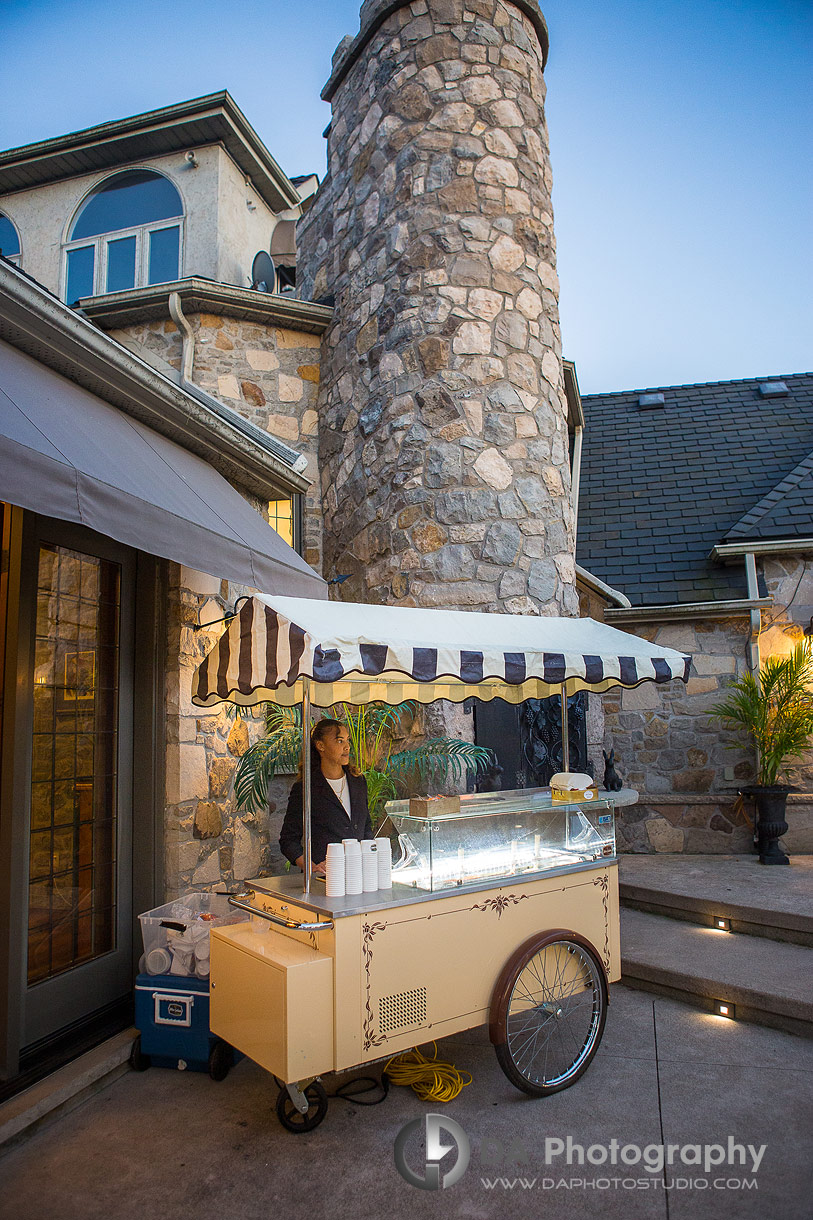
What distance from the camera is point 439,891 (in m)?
3.58

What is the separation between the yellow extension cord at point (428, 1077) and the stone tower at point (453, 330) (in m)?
3.94

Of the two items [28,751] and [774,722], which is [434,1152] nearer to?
[28,751]

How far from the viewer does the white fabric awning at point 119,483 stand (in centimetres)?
322

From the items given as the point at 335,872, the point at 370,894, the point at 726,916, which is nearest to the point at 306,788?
the point at 335,872

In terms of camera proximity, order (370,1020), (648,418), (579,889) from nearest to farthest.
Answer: (370,1020)
(579,889)
(648,418)

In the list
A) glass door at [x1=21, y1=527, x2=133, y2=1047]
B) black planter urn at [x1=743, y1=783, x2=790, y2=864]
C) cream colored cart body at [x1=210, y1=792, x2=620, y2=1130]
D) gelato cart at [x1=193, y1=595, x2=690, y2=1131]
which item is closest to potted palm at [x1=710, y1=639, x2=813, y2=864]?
black planter urn at [x1=743, y1=783, x2=790, y2=864]

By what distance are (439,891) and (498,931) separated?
0.45 meters

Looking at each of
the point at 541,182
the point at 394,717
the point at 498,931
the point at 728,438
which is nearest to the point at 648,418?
the point at 728,438

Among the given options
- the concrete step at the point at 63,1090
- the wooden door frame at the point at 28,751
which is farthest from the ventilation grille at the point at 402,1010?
the wooden door frame at the point at 28,751

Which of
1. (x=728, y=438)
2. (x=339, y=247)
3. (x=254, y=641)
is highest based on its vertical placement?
(x=339, y=247)

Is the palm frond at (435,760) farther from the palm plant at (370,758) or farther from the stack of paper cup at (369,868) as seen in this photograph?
the stack of paper cup at (369,868)

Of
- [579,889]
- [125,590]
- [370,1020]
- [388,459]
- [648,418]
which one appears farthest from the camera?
[648,418]

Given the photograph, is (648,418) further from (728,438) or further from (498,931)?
(498,931)

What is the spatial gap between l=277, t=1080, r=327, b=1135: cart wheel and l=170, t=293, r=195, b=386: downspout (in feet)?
22.6
